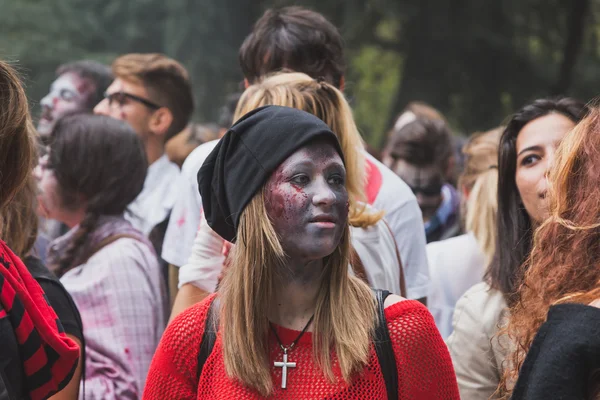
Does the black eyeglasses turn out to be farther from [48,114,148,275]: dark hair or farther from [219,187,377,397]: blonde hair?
[219,187,377,397]: blonde hair

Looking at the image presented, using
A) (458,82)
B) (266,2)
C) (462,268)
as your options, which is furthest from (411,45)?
(462,268)

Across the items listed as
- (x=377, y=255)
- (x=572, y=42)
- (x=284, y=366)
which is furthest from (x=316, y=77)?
(x=572, y=42)

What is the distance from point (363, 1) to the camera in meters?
13.5

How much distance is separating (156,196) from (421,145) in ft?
5.78

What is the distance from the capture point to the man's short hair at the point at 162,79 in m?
6.09

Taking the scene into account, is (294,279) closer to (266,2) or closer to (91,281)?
(91,281)

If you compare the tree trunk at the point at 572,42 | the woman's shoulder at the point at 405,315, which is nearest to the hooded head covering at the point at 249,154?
the woman's shoulder at the point at 405,315

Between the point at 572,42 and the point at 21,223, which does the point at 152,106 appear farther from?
the point at 572,42

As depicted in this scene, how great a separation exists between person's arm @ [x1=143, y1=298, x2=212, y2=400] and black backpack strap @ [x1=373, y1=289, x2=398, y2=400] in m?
0.52

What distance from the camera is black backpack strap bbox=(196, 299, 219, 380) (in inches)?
113

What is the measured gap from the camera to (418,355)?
9.03ft

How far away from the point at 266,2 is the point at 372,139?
4341 millimetres

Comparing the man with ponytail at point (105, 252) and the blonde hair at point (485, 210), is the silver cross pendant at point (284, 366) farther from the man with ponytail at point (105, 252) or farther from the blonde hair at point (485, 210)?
the blonde hair at point (485, 210)

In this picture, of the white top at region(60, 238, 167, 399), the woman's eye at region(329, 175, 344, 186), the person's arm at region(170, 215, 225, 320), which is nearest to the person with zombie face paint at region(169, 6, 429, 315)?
the white top at region(60, 238, 167, 399)
